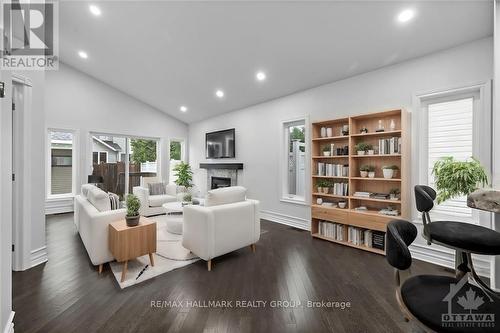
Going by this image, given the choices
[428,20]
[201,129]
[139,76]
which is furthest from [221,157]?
[428,20]

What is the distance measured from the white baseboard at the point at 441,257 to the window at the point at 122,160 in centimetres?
686

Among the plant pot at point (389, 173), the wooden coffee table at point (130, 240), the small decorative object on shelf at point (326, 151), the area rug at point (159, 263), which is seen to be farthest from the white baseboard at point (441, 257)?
the wooden coffee table at point (130, 240)

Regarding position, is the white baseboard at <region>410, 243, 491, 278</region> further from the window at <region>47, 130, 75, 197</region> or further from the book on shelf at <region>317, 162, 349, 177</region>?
the window at <region>47, 130, 75, 197</region>

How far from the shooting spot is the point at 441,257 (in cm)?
275

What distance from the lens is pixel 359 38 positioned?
2.82 meters

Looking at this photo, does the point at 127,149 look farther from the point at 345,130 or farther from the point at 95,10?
the point at 345,130

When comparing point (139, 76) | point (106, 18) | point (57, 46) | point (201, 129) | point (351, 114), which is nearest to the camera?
point (106, 18)

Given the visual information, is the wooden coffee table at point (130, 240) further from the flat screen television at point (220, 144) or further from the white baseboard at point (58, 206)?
the white baseboard at point (58, 206)

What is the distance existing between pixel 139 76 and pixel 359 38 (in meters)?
4.68

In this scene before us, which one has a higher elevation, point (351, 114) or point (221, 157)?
point (351, 114)

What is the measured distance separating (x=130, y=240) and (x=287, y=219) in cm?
307

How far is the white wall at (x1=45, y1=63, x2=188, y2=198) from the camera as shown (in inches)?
202

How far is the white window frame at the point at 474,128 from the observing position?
8.12 ft

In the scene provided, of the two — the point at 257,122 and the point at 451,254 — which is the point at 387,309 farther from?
the point at 257,122
